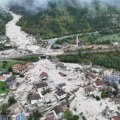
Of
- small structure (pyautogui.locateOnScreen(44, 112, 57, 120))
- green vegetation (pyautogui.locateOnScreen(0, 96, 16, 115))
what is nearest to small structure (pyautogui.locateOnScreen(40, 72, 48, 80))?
green vegetation (pyautogui.locateOnScreen(0, 96, 16, 115))

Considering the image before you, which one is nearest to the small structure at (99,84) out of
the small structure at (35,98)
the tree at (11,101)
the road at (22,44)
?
the small structure at (35,98)

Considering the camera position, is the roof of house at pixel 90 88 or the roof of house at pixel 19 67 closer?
the roof of house at pixel 90 88

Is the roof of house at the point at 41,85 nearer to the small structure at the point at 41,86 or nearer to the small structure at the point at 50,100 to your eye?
the small structure at the point at 41,86

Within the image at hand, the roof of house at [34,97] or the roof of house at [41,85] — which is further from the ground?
the roof of house at [41,85]

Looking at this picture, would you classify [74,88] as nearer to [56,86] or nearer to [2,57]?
[56,86]

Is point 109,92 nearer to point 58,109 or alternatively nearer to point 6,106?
point 58,109

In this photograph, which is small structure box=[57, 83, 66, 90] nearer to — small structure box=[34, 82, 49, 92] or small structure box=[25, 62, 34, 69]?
small structure box=[34, 82, 49, 92]

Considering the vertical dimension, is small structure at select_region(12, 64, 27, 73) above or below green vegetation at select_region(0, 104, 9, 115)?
above

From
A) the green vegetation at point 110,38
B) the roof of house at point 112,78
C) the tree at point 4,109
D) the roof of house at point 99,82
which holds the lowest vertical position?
the tree at point 4,109
